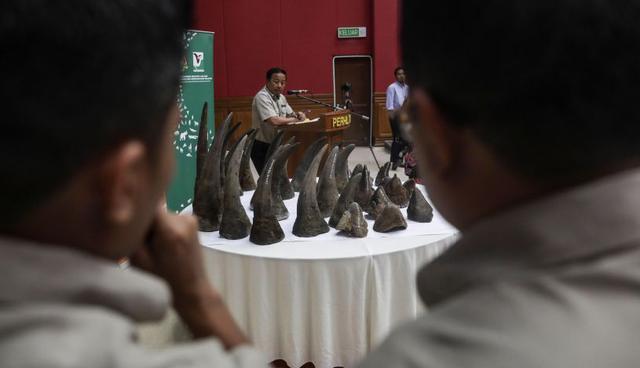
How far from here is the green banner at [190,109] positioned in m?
3.89

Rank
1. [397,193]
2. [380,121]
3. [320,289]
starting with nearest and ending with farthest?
[320,289], [397,193], [380,121]

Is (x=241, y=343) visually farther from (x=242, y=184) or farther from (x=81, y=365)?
(x=242, y=184)

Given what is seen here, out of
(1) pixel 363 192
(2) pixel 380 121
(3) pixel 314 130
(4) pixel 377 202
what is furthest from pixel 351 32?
(4) pixel 377 202

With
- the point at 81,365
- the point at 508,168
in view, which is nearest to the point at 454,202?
the point at 508,168

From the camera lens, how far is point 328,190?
3045 millimetres

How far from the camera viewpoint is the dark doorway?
1151 centimetres

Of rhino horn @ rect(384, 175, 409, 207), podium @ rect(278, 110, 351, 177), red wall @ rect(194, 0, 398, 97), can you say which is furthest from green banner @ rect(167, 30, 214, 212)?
red wall @ rect(194, 0, 398, 97)

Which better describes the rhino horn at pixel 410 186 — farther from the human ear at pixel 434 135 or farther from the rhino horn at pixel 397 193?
the human ear at pixel 434 135

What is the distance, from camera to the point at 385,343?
60 cm

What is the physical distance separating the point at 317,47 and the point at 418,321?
11138 mm

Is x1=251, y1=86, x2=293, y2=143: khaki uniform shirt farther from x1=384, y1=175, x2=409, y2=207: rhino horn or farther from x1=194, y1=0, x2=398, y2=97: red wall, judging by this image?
x1=194, y1=0, x2=398, y2=97: red wall

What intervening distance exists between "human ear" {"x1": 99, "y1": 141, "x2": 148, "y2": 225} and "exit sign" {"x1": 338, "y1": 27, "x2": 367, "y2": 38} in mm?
11130

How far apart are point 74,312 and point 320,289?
77.6 inches

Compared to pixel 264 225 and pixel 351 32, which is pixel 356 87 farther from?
pixel 264 225
